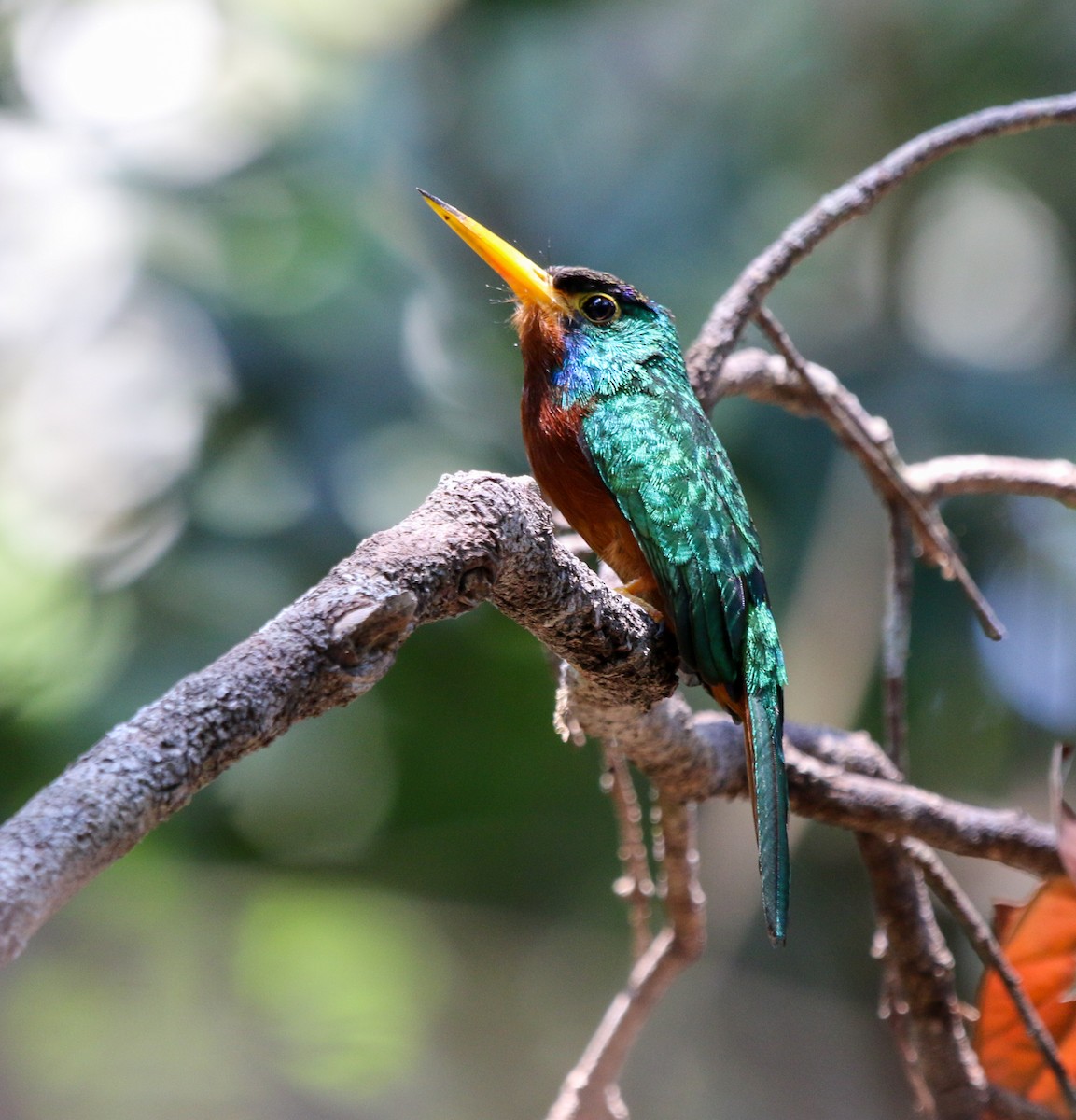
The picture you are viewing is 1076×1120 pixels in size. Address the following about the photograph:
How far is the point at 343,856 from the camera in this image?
3473mm

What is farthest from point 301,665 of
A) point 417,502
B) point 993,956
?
point 417,502

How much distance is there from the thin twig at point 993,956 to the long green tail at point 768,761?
1.08 feet

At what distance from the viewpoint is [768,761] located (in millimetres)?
1358

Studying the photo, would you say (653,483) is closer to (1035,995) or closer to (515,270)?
(515,270)

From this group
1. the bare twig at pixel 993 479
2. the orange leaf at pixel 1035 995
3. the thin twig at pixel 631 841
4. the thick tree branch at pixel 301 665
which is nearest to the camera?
the thick tree branch at pixel 301 665

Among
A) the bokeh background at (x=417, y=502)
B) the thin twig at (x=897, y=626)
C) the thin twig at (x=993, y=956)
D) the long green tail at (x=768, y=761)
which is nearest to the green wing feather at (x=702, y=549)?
the long green tail at (x=768, y=761)

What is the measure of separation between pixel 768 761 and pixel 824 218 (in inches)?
33.0

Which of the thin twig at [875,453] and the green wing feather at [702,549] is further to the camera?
the thin twig at [875,453]

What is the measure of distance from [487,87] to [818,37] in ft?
4.45

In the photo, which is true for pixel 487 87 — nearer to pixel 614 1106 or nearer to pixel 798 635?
pixel 798 635

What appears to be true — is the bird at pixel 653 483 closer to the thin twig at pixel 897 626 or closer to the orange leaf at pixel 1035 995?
the thin twig at pixel 897 626

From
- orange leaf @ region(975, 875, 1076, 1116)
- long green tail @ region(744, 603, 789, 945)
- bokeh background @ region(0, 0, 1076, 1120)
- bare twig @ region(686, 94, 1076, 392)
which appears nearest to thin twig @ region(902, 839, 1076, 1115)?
orange leaf @ region(975, 875, 1076, 1116)

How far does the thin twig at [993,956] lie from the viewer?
142 centimetres

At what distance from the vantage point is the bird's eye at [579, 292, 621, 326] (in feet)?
6.19
